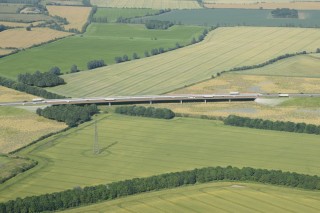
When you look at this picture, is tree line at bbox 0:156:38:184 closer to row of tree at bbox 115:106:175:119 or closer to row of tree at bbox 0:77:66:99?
row of tree at bbox 115:106:175:119

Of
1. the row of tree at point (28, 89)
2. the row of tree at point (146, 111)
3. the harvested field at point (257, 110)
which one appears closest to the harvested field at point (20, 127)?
the row of tree at point (28, 89)

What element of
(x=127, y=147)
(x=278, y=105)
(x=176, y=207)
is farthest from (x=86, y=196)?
(x=278, y=105)

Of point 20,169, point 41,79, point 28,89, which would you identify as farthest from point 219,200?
point 41,79

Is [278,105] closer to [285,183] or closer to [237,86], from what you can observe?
[237,86]

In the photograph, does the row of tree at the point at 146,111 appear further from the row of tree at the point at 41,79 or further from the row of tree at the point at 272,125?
the row of tree at the point at 41,79

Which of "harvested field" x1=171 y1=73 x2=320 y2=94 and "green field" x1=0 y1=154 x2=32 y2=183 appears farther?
"harvested field" x1=171 y1=73 x2=320 y2=94

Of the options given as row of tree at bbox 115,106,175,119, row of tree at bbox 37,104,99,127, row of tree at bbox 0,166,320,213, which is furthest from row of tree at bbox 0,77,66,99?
row of tree at bbox 0,166,320,213
